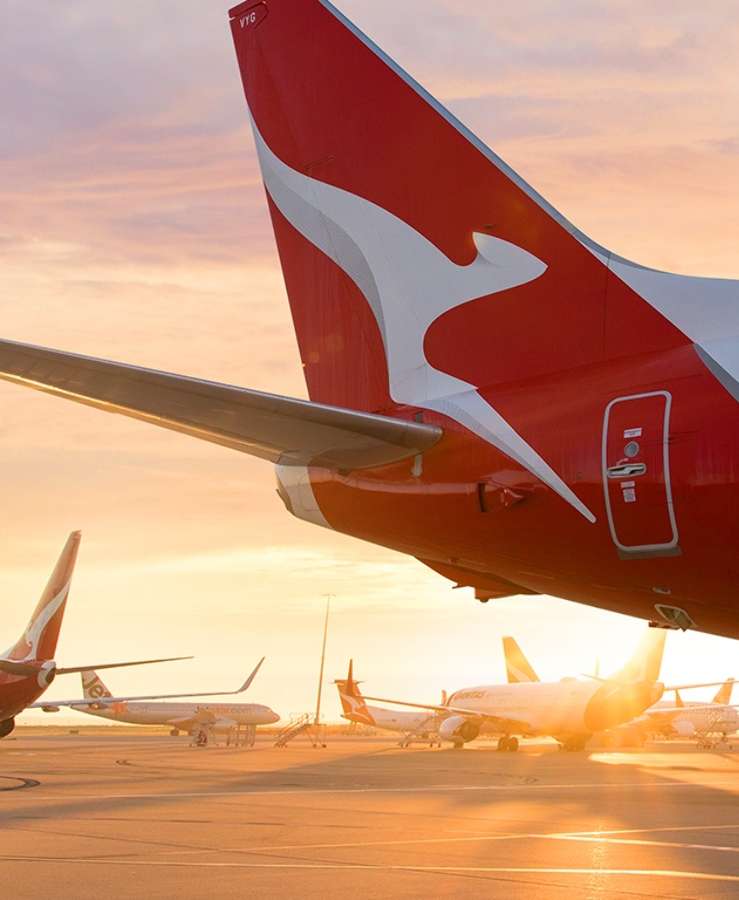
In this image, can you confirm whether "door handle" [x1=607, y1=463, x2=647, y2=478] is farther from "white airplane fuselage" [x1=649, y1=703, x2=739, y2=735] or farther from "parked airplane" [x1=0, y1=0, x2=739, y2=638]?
"white airplane fuselage" [x1=649, y1=703, x2=739, y2=735]

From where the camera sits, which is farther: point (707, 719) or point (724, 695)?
point (724, 695)

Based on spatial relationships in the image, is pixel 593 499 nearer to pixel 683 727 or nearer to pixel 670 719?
pixel 670 719

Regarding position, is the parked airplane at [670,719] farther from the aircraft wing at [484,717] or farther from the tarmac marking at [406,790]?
the tarmac marking at [406,790]

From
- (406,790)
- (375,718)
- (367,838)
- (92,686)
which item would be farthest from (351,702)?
(367,838)

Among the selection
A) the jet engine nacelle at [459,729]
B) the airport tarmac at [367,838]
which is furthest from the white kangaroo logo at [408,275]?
the jet engine nacelle at [459,729]

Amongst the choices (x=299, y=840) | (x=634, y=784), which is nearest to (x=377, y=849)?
(x=299, y=840)

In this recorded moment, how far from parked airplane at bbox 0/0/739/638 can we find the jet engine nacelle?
5062 centimetres

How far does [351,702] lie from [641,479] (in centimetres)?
6710

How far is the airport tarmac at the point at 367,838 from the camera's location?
1002cm

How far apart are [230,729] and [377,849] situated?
2497 inches

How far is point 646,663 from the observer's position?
164 feet

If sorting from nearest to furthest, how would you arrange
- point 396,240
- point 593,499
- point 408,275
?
point 593,499 → point 408,275 → point 396,240

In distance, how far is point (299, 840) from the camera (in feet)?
45.1

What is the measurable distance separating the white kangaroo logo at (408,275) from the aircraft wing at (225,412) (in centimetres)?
62
